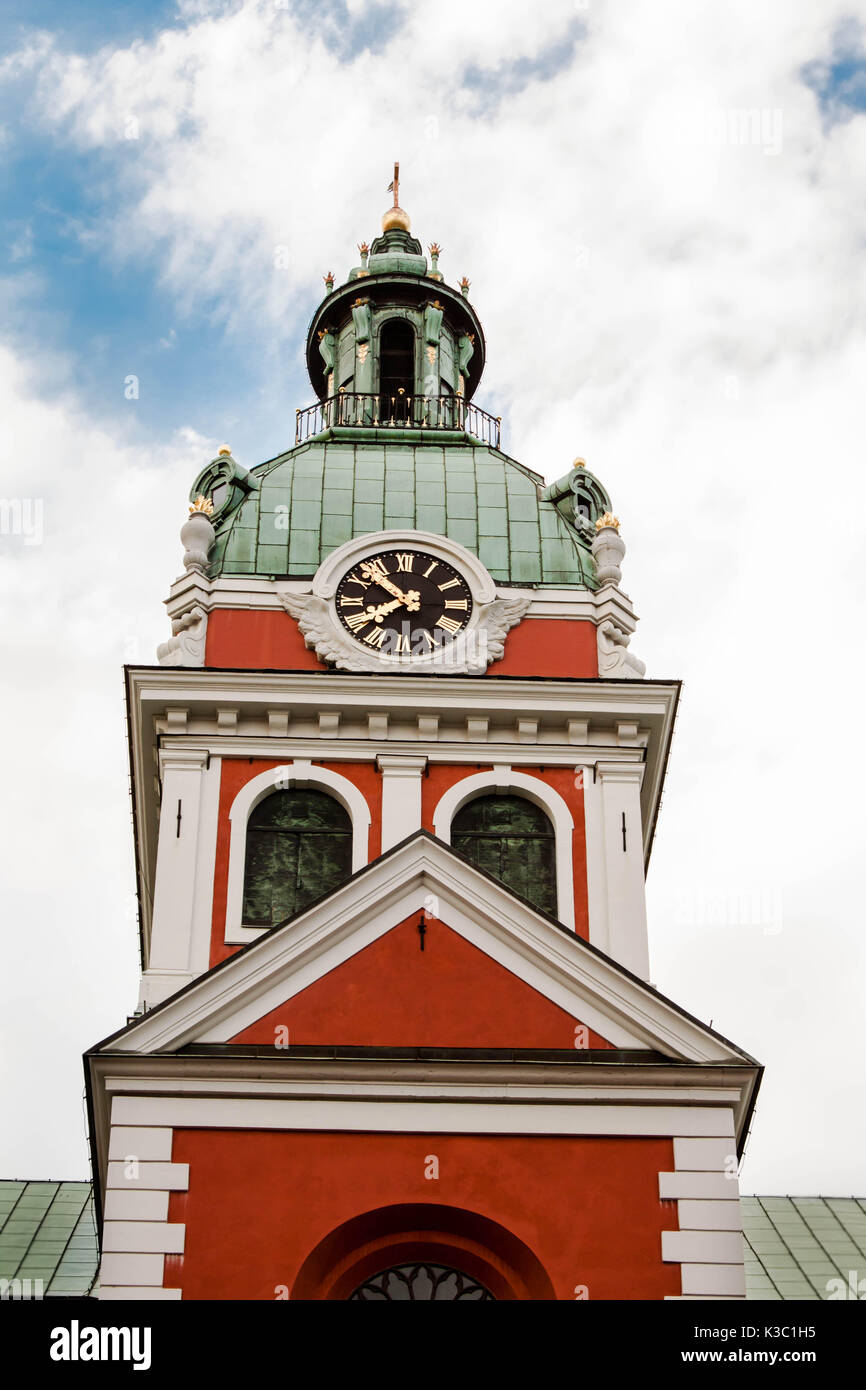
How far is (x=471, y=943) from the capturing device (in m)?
23.9

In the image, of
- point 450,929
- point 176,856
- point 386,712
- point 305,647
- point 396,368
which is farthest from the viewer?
point 396,368

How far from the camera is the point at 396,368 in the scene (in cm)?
3925

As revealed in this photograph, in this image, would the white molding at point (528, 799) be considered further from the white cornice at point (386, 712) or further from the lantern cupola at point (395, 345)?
the lantern cupola at point (395, 345)

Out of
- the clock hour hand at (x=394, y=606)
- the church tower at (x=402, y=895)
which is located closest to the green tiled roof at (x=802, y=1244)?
the church tower at (x=402, y=895)

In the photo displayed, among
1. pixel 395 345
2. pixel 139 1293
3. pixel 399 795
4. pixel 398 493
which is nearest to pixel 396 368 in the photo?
pixel 395 345

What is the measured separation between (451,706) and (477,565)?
9.46ft

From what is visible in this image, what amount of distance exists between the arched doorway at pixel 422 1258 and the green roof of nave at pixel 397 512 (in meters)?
12.0

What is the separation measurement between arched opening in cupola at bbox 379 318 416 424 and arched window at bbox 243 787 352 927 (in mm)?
10355

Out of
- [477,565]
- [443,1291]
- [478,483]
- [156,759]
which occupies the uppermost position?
[478,483]

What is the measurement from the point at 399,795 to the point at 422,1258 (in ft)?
26.4

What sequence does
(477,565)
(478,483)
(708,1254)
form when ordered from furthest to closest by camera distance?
(478,483)
(477,565)
(708,1254)

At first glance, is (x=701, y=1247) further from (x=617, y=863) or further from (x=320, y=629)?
(x=320, y=629)
